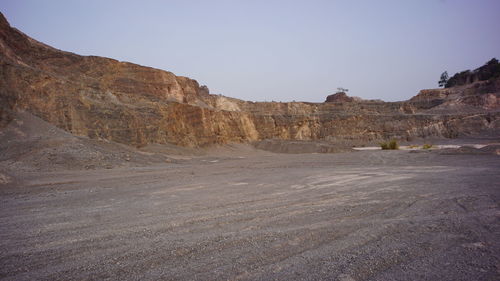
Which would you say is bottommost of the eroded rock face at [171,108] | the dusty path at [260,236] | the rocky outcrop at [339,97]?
the dusty path at [260,236]

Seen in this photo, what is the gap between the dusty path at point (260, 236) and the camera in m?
2.46

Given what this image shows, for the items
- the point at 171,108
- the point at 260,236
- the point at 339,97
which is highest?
the point at 339,97

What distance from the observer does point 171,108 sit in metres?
25.4

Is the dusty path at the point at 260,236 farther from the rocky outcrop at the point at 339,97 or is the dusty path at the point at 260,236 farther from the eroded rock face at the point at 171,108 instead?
the rocky outcrop at the point at 339,97

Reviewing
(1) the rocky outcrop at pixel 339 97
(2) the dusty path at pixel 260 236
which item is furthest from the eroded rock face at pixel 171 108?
(1) the rocky outcrop at pixel 339 97

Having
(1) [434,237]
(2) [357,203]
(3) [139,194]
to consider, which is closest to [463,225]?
(1) [434,237]

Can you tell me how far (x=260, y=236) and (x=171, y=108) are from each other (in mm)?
23805

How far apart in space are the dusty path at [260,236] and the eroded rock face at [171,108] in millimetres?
14201

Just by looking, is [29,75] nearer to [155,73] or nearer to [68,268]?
[155,73]

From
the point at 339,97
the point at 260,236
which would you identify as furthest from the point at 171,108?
the point at 339,97

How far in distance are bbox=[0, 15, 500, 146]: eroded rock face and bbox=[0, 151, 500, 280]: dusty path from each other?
559 inches

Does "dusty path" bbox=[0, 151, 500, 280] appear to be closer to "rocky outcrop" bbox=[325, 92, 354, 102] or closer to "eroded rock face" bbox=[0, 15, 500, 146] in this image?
"eroded rock face" bbox=[0, 15, 500, 146]

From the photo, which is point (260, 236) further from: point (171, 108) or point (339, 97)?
point (339, 97)

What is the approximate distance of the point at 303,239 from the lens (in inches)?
126
